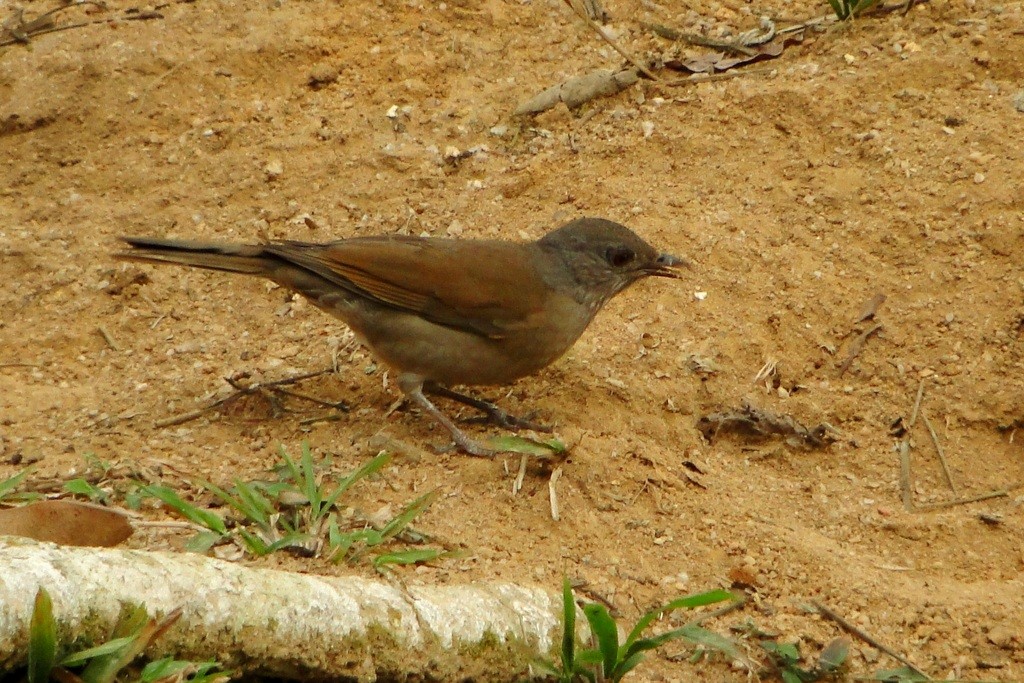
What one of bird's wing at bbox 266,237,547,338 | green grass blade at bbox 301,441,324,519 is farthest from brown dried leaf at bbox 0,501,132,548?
bird's wing at bbox 266,237,547,338

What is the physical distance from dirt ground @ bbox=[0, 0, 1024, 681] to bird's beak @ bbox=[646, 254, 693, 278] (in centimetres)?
21

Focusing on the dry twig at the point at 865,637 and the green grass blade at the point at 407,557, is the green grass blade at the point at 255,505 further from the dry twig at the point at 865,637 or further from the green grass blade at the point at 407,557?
the dry twig at the point at 865,637

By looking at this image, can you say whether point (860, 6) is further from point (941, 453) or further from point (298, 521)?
point (298, 521)

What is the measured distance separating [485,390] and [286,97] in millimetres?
2523

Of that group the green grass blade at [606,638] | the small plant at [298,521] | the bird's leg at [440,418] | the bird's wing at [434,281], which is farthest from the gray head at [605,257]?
the green grass blade at [606,638]

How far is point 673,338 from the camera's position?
5910 millimetres

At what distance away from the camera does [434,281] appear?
224 inches

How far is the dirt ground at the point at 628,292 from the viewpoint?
4.49 meters

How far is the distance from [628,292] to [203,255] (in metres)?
2.07

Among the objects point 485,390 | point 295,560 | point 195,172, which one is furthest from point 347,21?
point 295,560

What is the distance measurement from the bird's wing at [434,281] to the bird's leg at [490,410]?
14.5 inches

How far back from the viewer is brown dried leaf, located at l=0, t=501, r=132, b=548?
3.82m

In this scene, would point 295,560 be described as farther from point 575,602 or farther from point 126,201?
point 126,201

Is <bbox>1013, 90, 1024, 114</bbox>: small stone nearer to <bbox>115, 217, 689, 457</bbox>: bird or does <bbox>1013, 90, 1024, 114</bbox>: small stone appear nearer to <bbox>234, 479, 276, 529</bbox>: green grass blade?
<bbox>115, 217, 689, 457</bbox>: bird
